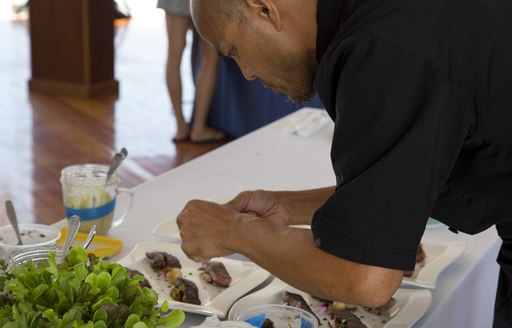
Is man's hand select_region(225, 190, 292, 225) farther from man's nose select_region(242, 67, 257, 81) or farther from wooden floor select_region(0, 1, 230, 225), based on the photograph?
wooden floor select_region(0, 1, 230, 225)

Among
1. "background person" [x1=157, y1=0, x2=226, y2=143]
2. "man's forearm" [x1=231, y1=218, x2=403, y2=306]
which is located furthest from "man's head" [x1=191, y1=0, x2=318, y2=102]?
"background person" [x1=157, y1=0, x2=226, y2=143]

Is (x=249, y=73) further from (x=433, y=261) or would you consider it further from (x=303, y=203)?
(x=433, y=261)

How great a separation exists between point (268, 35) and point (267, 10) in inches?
1.4

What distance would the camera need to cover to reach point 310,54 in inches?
42.4

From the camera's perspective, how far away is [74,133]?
466 cm

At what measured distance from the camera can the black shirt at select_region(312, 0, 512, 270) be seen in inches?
37.5

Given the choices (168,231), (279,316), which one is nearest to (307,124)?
(168,231)

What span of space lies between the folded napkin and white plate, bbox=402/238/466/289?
751 millimetres

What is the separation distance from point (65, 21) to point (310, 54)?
462 cm

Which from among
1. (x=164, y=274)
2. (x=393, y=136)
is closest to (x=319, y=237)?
(x=393, y=136)

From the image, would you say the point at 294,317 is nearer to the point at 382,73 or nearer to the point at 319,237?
the point at 319,237

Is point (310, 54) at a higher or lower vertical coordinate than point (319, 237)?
higher

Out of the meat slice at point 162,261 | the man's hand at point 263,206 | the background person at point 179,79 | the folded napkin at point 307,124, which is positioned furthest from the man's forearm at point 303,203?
the background person at point 179,79

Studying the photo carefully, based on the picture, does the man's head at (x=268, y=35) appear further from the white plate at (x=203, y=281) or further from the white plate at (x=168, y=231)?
the white plate at (x=168, y=231)
